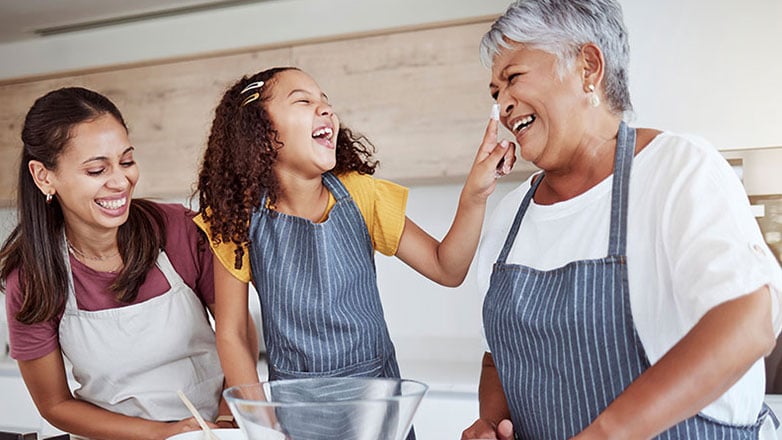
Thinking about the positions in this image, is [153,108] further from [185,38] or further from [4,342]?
[4,342]

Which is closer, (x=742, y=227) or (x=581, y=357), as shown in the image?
(x=742, y=227)

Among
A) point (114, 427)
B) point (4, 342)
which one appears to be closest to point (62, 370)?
point (114, 427)

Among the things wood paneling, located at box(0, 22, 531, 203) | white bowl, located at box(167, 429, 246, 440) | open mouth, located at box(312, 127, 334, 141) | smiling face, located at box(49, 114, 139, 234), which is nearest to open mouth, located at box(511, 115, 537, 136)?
open mouth, located at box(312, 127, 334, 141)

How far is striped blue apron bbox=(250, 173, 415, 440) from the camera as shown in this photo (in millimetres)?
1502

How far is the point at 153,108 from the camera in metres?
3.42

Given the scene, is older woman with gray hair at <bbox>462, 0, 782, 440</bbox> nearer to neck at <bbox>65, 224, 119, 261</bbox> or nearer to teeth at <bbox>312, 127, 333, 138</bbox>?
teeth at <bbox>312, 127, 333, 138</bbox>

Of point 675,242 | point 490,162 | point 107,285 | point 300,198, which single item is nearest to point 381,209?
point 300,198

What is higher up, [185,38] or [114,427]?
[185,38]

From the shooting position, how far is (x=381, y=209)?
5.26 ft

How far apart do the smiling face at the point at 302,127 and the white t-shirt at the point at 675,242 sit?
0.42 metres

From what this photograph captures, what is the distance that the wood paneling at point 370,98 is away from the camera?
292 cm

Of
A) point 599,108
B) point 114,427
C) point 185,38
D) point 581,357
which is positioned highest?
point 185,38

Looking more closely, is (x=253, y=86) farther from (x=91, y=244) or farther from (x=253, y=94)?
(x=91, y=244)

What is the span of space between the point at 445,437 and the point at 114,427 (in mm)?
1368
